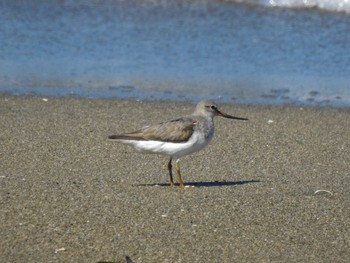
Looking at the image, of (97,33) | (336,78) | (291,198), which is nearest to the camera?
(291,198)

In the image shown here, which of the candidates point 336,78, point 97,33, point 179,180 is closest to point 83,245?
point 179,180

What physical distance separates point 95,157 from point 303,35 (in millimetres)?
7494

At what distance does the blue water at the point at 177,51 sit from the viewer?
12.4 m

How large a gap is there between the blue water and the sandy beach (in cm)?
111

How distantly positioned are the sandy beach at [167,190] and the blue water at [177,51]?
1111 millimetres

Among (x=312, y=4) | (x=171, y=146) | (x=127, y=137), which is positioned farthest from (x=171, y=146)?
(x=312, y=4)

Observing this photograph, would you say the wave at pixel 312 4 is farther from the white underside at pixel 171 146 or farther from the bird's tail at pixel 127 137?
the bird's tail at pixel 127 137

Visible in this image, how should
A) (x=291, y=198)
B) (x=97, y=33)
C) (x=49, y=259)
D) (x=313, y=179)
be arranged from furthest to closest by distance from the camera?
(x=97, y=33) < (x=313, y=179) < (x=291, y=198) < (x=49, y=259)

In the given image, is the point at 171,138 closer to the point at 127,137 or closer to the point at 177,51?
the point at 127,137

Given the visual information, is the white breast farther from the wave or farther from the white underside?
the wave

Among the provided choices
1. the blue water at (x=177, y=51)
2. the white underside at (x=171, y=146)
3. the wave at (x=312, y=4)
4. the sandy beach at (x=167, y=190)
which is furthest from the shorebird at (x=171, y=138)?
the wave at (x=312, y=4)

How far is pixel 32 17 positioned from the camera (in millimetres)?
16344

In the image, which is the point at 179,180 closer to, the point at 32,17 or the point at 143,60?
the point at 143,60

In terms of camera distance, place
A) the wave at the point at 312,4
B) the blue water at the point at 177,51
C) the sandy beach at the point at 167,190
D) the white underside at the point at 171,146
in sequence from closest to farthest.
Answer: the sandy beach at the point at 167,190
the white underside at the point at 171,146
the blue water at the point at 177,51
the wave at the point at 312,4
